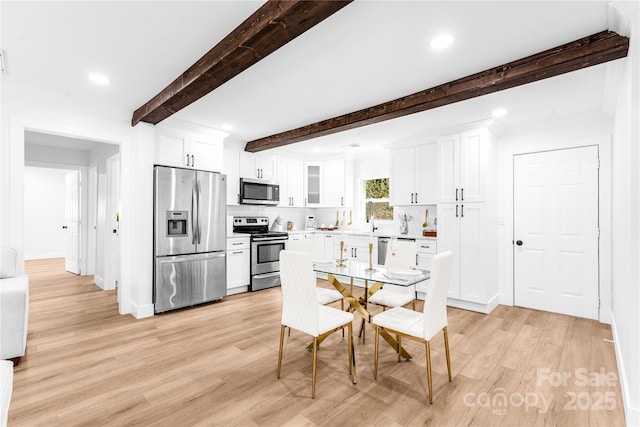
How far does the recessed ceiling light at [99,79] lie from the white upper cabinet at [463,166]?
4098 millimetres

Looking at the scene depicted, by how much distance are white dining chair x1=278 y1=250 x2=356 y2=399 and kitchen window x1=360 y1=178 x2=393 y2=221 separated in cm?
367

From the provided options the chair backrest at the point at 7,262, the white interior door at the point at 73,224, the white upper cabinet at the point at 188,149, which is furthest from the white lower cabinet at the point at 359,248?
the white interior door at the point at 73,224

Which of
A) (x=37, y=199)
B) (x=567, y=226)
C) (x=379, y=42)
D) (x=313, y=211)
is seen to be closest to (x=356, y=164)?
(x=313, y=211)

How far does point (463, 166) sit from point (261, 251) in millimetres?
3394

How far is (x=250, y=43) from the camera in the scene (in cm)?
196

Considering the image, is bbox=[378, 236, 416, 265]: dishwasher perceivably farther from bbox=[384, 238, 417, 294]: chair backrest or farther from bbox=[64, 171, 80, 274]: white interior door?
bbox=[64, 171, 80, 274]: white interior door

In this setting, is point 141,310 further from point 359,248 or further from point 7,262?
point 359,248

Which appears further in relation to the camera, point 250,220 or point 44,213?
point 44,213

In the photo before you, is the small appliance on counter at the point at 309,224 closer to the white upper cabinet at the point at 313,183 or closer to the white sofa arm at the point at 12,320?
the white upper cabinet at the point at 313,183

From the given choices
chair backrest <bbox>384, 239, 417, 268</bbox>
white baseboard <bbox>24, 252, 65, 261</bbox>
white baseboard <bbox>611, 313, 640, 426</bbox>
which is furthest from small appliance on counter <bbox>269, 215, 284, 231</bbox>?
white baseboard <bbox>24, 252, 65, 261</bbox>

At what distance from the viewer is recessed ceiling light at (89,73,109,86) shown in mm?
2787

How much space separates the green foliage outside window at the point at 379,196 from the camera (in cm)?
580

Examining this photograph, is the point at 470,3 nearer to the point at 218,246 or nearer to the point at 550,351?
the point at 550,351

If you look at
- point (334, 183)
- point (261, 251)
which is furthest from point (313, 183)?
point (261, 251)
